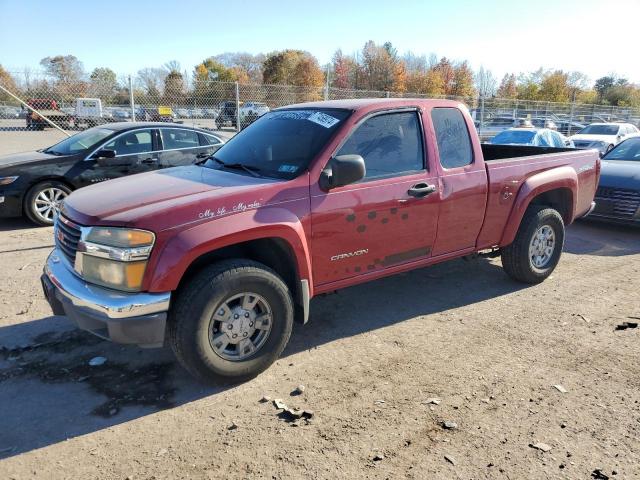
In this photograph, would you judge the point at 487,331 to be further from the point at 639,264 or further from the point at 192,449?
the point at 639,264

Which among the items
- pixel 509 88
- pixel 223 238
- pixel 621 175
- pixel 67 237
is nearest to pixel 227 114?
pixel 621 175

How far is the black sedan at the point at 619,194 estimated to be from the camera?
7691mm

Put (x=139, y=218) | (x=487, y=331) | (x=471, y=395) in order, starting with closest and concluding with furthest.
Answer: (x=139, y=218) → (x=471, y=395) → (x=487, y=331)

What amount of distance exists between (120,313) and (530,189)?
13.3 ft

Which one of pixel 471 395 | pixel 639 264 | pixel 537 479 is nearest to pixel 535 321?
pixel 471 395

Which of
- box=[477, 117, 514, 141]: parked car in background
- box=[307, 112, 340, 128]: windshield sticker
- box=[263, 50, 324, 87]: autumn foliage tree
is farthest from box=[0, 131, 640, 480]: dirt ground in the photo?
box=[263, 50, 324, 87]: autumn foliage tree

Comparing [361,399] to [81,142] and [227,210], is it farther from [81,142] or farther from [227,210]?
[81,142]

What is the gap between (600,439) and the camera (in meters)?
2.84

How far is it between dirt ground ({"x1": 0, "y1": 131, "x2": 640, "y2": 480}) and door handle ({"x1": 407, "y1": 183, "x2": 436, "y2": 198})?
1.20 meters

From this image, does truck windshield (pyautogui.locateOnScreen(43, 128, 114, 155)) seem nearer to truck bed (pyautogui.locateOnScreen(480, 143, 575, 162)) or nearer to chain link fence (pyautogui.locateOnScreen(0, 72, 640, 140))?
chain link fence (pyautogui.locateOnScreen(0, 72, 640, 140))

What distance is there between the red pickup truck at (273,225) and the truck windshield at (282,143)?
0.05 ft

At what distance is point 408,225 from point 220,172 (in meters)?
1.64

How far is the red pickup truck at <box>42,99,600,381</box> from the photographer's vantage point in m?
3.02

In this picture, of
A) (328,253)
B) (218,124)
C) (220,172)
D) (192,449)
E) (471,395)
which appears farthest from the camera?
(218,124)
